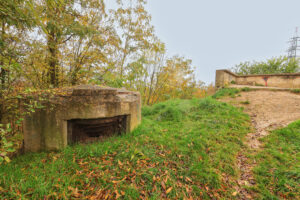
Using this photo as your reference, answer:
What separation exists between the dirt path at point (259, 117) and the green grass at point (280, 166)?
0.14m

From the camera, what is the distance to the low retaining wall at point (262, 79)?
7608mm

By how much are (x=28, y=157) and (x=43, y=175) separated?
774 mm

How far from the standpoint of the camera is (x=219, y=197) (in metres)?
1.80

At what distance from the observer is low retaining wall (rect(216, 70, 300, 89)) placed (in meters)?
7.61

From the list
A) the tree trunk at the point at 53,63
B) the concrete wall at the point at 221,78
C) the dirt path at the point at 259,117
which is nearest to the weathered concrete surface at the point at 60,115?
the tree trunk at the point at 53,63

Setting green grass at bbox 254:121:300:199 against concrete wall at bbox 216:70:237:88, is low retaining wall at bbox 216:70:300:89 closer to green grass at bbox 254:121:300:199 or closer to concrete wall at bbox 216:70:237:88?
concrete wall at bbox 216:70:237:88

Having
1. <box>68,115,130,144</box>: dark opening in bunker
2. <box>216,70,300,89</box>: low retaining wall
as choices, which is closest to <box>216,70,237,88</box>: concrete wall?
<box>216,70,300,89</box>: low retaining wall

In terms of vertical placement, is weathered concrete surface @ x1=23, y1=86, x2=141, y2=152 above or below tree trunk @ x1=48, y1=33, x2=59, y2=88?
below

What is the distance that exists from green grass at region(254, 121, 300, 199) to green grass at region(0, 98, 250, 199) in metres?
0.41

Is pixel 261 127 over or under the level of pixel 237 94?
under

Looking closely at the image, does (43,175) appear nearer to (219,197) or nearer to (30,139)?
(30,139)

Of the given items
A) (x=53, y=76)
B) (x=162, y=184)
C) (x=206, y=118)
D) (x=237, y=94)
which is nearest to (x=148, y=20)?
(x=53, y=76)

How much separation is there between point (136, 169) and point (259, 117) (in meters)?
4.43

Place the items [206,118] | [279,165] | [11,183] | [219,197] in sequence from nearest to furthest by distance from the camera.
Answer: [11,183]
[219,197]
[279,165]
[206,118]
